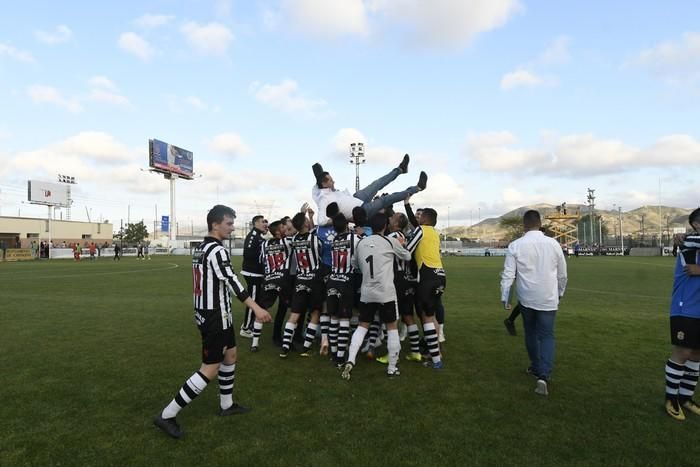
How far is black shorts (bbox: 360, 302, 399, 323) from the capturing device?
19.4 ft

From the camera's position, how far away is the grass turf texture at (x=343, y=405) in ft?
12.4

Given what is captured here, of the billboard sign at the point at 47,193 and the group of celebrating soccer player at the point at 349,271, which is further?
the billboard sign at the point at 47,193

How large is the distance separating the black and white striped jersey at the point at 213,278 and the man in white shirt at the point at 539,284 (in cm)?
355

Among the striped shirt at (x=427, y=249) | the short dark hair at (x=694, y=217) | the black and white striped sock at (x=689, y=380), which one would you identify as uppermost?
the short dark hair at (x=694, y=217)

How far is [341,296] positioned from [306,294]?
74 centimetres

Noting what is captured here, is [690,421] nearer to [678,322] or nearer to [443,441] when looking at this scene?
[678,322]

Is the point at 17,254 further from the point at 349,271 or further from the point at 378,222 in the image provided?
the point at 378,222

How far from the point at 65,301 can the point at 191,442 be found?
37.9 feet

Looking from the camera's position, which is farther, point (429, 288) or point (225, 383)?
point (429, 288)

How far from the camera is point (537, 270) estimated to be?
5.38 m

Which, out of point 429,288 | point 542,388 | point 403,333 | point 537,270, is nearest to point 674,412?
point 542,388

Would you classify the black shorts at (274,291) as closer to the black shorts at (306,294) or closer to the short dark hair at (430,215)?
the black shorts at (306,294)

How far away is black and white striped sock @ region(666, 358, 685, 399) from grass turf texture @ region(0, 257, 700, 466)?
0.26m

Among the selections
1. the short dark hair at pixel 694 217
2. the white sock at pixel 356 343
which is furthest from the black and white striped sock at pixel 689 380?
the white sock at pixel 356 343
